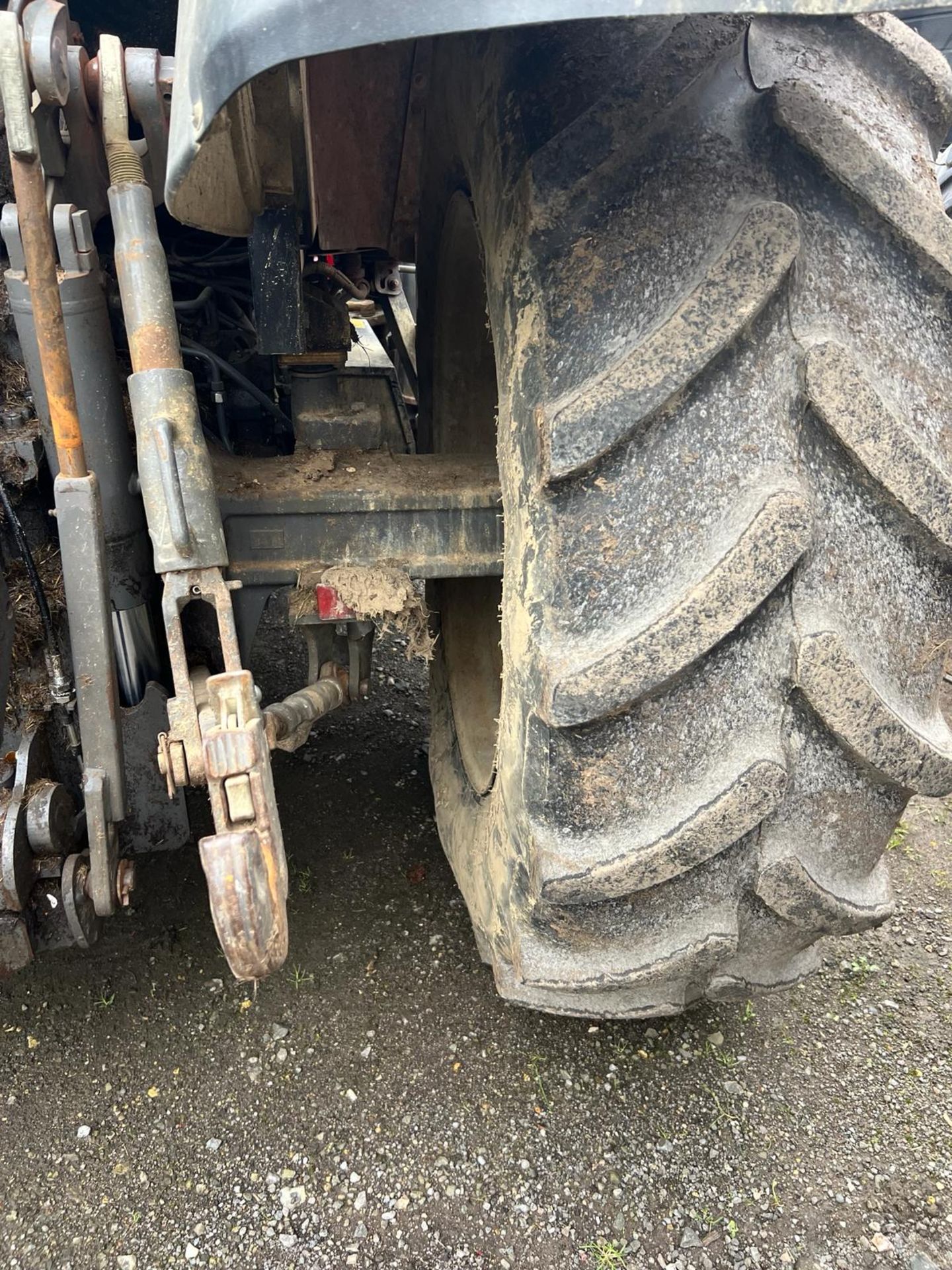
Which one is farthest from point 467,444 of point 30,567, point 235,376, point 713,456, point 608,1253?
point 608,1253

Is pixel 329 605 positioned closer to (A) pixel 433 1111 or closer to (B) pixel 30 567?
(B) pixel 30 567

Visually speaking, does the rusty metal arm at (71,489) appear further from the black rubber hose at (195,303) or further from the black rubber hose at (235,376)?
the black rubber hose at (195,303)

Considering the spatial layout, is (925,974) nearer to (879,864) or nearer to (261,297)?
(879,864)

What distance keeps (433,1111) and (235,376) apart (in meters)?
Answer: 1.43

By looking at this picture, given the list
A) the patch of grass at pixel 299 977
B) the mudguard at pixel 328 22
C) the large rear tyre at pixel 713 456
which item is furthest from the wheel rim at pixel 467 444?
the mudguard at pixel 328 22

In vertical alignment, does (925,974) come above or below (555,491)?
below

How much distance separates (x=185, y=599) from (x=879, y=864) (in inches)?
37.0

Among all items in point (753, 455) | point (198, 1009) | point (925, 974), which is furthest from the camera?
point (925, 974)

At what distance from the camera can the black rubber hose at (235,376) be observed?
1746mm

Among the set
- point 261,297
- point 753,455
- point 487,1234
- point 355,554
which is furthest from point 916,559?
point 487,1234

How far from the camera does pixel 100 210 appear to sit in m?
1.20

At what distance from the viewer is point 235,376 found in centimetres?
182

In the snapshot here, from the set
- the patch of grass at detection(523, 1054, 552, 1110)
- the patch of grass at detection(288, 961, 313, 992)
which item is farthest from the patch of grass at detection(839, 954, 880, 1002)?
the patch of grass at detection(288, 961, 313, 992)

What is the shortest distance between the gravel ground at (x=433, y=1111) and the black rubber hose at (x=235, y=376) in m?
1.03
